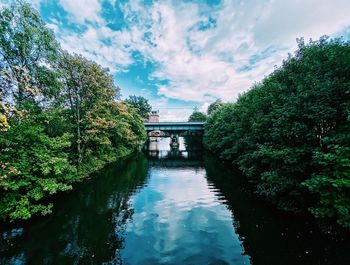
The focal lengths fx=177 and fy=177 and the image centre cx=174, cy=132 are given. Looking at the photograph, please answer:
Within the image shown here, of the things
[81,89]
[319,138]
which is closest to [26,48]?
[81,89]

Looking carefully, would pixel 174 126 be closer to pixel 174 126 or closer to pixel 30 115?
pixel 174 126

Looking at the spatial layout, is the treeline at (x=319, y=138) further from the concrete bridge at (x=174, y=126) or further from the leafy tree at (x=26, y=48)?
the concrete bridge at (x=174, y=126)

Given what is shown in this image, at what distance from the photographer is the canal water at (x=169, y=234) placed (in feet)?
22.8

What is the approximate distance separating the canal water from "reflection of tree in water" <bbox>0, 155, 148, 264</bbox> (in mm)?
36

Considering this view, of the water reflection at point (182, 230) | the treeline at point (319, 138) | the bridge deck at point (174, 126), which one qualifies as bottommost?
the water reflection at point (182, 230)

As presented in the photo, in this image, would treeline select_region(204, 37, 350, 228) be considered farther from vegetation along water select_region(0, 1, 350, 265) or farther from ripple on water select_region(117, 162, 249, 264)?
ripple on water select_region(117, 162, 249, 264)

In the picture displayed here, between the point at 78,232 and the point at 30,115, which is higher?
the point at 30,115

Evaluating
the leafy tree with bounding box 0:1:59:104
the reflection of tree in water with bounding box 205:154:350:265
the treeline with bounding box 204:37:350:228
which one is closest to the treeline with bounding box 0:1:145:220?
the leafy tree with bounding box 0:1:59:104

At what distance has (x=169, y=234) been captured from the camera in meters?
8.75

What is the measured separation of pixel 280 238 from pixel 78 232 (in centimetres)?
967

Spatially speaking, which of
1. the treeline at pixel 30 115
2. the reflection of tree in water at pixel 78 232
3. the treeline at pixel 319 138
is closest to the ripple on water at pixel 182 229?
the reflection of tree in water at pixel 78 232

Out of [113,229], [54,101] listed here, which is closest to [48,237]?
[113,229]

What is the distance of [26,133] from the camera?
884cm

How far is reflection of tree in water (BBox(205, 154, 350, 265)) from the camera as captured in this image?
675 cm
